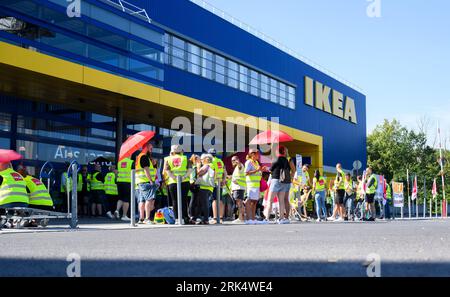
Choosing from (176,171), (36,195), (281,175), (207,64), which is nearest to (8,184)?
(36,195)

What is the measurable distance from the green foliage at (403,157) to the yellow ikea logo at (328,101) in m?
20.3

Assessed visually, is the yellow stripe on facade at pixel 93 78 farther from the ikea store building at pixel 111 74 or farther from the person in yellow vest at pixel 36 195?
the person in yellow vest at pixel 36 195

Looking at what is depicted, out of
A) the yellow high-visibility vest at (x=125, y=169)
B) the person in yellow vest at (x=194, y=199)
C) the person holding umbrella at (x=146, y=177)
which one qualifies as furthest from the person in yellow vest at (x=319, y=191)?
the person holding umbrella at (x=146, y=177)

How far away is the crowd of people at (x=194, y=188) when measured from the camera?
12908 mm

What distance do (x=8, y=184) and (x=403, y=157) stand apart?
60.1m

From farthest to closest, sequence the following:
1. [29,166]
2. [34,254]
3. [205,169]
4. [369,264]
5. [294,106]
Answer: [294,106], [29,166], [205,169], [34,254], [369,264]

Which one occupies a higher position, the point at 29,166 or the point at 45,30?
the point at 45,30

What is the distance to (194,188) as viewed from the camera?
46.8 feet

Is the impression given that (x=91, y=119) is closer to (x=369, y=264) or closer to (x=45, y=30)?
(x=45, y=30)

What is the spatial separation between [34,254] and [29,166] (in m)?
13.4

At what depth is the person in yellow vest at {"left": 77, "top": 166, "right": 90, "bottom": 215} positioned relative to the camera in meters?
18.5

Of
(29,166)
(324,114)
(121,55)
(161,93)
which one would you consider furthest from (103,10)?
(324,114)
